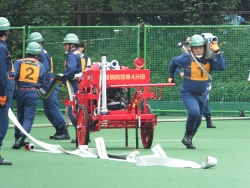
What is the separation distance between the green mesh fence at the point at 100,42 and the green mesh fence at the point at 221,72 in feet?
1.37

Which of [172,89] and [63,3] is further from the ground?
[63,3]

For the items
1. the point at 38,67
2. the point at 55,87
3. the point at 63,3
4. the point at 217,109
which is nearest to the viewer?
the point at 38,67

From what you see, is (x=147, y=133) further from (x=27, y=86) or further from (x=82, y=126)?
(x=27, y=86)

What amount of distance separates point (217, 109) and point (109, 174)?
13444mm

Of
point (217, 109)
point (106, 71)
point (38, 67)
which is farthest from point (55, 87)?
point (217, 109)

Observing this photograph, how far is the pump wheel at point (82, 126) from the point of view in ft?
45.6

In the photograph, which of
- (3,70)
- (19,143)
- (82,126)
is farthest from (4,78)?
(19,143)

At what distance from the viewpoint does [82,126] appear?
14.3 m

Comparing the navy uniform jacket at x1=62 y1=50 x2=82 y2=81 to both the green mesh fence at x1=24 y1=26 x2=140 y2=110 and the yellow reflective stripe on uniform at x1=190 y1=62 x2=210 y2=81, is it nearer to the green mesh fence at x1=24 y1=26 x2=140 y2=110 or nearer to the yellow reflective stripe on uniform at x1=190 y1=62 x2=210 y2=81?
the yellow reflective stripe on uniform at x1=190 y1=62 x2=210 y2=81

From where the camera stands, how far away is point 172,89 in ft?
77.8

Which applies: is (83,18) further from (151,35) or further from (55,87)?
(55,87)

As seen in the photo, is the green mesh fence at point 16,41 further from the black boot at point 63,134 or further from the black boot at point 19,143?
the black boot at point 19,143

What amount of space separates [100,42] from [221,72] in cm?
342

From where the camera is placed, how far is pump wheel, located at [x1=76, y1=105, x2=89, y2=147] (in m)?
13.9
